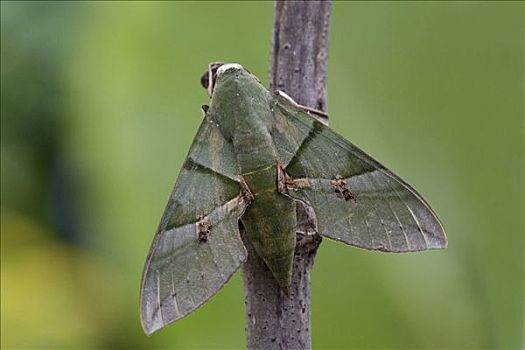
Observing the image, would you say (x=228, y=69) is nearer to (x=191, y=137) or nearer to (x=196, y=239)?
(x=196, y=239)

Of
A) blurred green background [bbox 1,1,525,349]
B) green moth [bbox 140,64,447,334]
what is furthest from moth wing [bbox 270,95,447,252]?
blurred green background [bbox 1,1,525,349]

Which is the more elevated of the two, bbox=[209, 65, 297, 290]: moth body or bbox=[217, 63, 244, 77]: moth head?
bbox=[217, 63, 244, 77]: moth head

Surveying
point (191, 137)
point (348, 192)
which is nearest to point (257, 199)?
point (348, 192)

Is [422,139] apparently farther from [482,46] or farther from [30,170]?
[30,170]

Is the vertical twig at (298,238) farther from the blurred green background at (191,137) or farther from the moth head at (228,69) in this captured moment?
the blurred green background at (191,137)

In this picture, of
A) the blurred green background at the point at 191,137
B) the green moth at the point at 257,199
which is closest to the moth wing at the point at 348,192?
the green moth at the point at 257,199

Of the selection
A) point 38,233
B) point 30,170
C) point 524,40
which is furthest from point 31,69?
point 524,40

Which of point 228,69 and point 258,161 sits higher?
point 228,69

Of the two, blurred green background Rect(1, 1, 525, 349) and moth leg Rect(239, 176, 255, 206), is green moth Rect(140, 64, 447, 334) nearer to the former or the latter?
moth leg Rect(239, 176, 255, 206)
